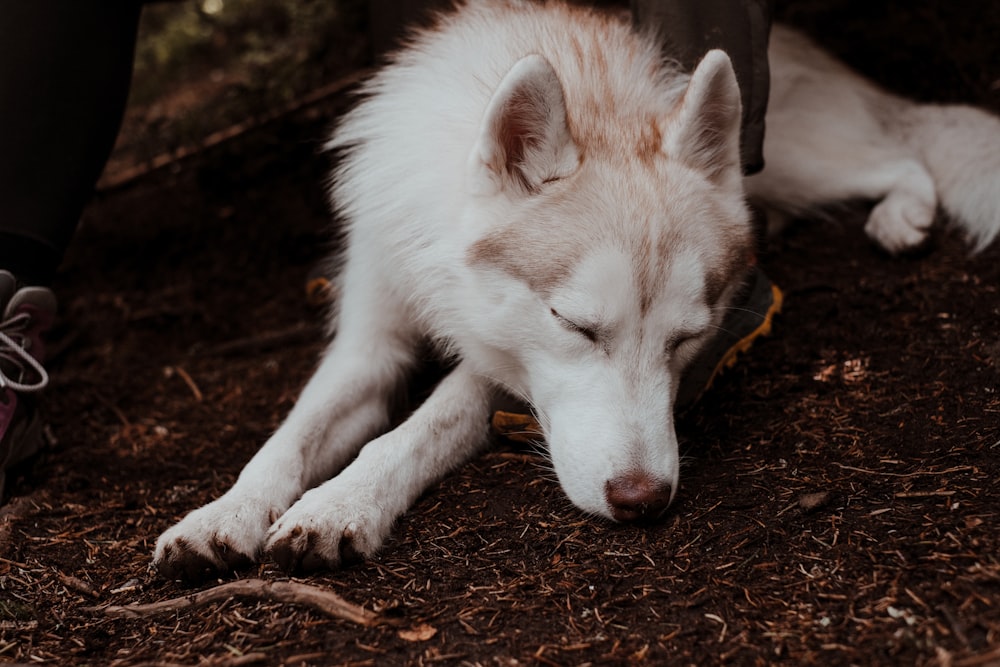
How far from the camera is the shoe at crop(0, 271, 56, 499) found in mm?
2842

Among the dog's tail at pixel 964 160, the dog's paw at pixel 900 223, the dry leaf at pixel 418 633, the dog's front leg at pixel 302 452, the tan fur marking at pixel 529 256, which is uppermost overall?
the tan fur marking at pixel 529 256

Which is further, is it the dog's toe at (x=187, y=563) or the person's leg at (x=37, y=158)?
the person's leg at (x=37, y=158)

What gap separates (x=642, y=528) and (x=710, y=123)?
122 centimetres

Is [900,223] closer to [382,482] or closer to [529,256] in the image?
[529,256]

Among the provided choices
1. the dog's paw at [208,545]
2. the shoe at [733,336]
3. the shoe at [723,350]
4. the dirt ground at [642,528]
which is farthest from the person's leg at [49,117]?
the shoe at [733,336]

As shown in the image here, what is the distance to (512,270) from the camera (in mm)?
2502

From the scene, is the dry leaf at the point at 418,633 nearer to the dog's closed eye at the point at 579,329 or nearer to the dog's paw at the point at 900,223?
the dog's closed eye at the point at 579,329

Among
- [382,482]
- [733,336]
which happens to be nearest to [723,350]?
[733,336]

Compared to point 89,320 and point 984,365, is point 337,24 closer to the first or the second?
point 89,320

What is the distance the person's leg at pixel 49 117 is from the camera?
9.51 feet

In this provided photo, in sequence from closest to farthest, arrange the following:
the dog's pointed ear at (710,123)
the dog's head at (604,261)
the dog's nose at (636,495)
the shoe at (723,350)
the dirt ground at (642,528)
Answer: the dirt ground at (642,528) → the dog's nose at (636,495) → the dog's head at (604,261) → the dog's pointed ear at (710,123) → the shoe at (723,350)

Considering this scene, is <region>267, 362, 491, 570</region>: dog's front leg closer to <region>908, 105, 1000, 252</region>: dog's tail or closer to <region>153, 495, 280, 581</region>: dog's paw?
<region>153, 495, 280, 581</region>: dog's paw

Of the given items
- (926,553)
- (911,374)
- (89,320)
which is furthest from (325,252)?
(926,553)

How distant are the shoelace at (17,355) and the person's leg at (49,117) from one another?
0.51ft
